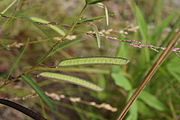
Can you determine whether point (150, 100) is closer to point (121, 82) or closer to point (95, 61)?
point (121, 82)

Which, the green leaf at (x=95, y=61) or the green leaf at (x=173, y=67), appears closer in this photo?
the green leaf at (x=95, y=61)

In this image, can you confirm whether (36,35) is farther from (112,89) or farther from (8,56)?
(112,89)

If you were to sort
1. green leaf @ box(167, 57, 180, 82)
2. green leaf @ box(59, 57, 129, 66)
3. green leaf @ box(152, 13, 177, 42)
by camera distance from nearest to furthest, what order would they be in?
green leaf @ box(59, 57, 129, 66)
green leaf @ box(167, 57, 180, 82)
green leaf @ box(152, 13, 177, 42)

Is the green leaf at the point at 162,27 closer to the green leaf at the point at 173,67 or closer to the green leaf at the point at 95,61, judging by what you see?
the green leaf at the point at 173,67

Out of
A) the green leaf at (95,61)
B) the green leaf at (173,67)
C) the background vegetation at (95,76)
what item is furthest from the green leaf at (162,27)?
the green leaf at (95,61)

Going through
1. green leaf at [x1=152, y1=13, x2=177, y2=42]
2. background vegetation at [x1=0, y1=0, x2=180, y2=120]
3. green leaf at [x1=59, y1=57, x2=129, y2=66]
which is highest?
green leaf at [x1=59, y1=57, x2=129, y2=66]

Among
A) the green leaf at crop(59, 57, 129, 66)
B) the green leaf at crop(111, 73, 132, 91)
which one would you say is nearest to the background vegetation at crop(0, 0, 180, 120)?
the green leaf at crop(111, 73, 132, 91)

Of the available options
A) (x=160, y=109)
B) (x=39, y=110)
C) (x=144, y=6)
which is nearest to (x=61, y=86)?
(x=39, y=110)

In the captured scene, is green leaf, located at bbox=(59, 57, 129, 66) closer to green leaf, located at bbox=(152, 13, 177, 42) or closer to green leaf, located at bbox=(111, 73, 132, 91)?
green leaf, located at bbox=(111, 73, 132, 91)

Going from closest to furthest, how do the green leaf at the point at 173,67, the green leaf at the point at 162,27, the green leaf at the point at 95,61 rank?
the green leaf at the point at 95,61 → the green leaf at the point at 173,67 → the green leaf at the point at 162,27

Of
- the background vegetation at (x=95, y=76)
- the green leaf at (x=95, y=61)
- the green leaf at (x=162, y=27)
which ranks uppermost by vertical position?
the green leaf at (x=95, y=61)

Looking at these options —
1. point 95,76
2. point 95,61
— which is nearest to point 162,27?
point 95,76
